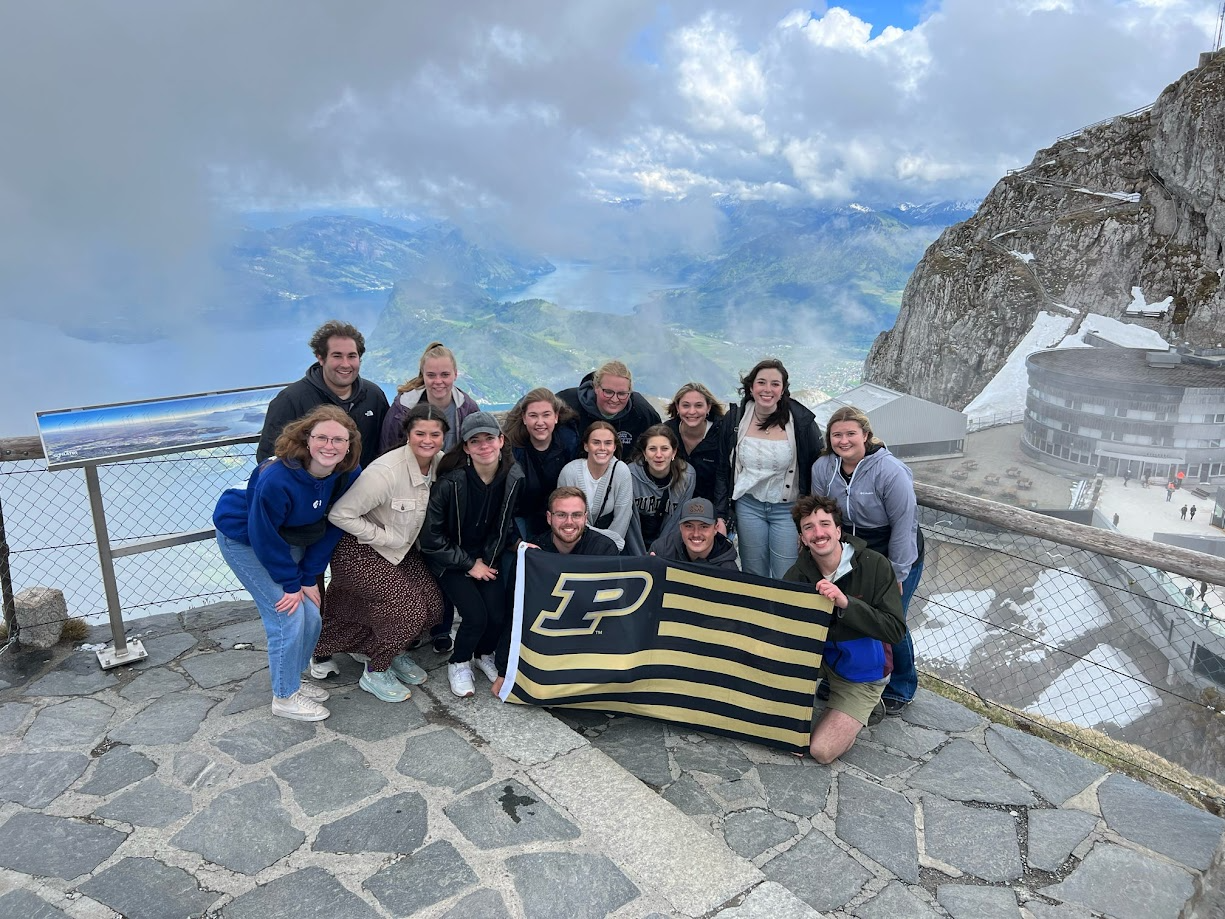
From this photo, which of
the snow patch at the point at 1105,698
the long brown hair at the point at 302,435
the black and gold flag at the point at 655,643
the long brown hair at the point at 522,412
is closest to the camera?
the long brown hair at the point at 302,435

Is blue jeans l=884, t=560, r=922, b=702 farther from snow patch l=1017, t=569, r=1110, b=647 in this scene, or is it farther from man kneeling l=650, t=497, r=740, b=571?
snow patch l=1017, t=569, r=1110, b=647

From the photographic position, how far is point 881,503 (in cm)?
498

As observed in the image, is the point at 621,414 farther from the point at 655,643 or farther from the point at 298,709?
the point at 298,709

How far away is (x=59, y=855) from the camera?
11.6 ft

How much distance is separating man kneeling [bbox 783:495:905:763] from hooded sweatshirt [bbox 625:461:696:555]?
3.13 ft

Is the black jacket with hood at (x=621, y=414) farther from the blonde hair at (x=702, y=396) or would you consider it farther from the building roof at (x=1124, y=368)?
the building roof at (x=1124, y=368)

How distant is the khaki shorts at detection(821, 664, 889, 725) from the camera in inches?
189

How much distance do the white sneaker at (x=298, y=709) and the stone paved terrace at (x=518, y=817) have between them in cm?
7

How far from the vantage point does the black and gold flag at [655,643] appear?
4738 mm

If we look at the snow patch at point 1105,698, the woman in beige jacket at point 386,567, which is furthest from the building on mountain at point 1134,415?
the woman in beige jacket at point 386,567

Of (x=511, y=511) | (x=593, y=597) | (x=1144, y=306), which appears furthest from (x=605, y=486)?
(x=1144, y=306)

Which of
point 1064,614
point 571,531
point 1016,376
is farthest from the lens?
point 1016,376

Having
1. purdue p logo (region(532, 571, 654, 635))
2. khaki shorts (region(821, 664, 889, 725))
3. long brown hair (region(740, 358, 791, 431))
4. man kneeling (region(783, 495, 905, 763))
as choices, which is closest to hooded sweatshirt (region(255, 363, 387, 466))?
purdue p logo (region(532, 571, 654, 635))

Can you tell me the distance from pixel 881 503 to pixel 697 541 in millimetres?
1191
